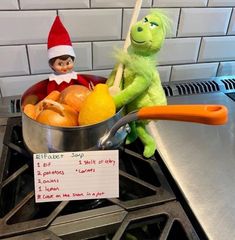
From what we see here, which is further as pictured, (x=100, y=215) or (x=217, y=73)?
(x=217, y=73)

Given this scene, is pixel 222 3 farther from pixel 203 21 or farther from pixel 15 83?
pixel 15 83

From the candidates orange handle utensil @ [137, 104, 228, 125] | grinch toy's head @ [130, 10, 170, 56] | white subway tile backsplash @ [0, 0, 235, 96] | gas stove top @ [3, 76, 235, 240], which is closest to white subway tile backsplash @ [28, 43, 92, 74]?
white subway tile backsplash @ [0, 0, 235, 96]

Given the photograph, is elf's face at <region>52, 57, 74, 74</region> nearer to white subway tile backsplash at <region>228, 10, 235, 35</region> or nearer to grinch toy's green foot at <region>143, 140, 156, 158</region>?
grinch toy's green foot at <region>143, 140, 156, 158</region>

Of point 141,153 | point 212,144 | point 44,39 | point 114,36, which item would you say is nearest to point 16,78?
point 44,39

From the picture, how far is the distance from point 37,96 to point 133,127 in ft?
0.62

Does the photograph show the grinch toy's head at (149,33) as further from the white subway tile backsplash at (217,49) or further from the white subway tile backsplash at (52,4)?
the white subway tile backsplash at (217,49)

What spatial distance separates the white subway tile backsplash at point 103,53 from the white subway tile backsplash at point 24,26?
4.9 inches

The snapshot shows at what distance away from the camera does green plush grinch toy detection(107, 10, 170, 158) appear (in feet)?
1.49

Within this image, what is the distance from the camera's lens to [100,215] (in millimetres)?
434

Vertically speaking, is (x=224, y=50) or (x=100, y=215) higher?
(x=224, y=50)

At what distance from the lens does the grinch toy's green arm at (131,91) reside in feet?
1.53

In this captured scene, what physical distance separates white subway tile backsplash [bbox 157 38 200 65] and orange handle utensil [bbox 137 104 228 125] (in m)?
0.40

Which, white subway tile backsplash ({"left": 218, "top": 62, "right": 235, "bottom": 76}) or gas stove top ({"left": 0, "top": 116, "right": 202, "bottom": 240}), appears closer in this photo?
gas stove top ({"left": 0, "top": 116, "right": 202, "bottom": 240})

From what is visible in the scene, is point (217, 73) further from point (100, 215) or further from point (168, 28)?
point (100, 215)
